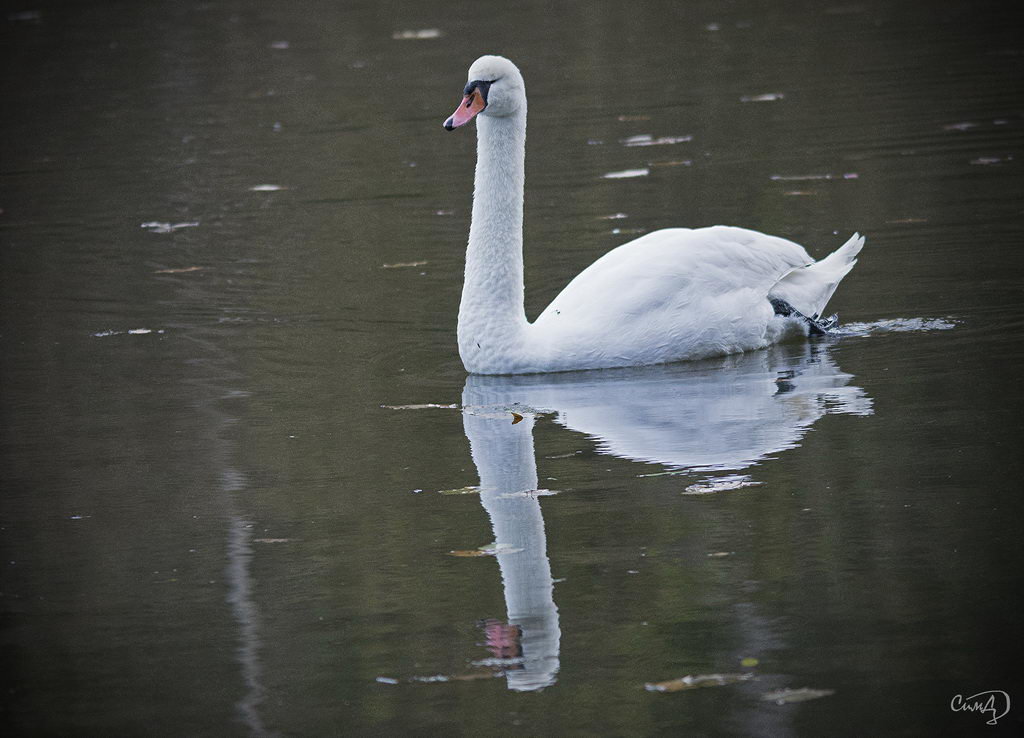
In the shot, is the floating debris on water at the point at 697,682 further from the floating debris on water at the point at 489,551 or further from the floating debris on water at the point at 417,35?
the floating debris on water at the point at 417,35

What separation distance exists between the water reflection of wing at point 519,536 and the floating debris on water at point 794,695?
0.65 metres

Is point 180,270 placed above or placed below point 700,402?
above

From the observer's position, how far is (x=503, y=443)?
7.59 m

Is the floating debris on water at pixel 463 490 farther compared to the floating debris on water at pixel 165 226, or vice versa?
the floating debris on water at pixel 165 226

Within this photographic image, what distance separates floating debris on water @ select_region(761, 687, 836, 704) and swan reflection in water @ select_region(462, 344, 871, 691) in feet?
2.43

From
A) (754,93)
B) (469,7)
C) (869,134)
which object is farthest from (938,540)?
(469,7)

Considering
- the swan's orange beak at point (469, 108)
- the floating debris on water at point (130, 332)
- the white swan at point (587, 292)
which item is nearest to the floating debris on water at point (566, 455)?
the white swan at point (587, 292)

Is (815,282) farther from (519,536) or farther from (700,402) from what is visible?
(519,536)

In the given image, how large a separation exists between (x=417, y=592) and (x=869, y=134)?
11170 millimetres

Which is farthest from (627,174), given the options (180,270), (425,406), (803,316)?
(425,406)

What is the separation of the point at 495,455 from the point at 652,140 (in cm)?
971

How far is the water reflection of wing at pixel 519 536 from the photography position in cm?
514

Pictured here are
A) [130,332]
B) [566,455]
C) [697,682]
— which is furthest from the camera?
[130,332]

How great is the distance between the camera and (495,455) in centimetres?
739
